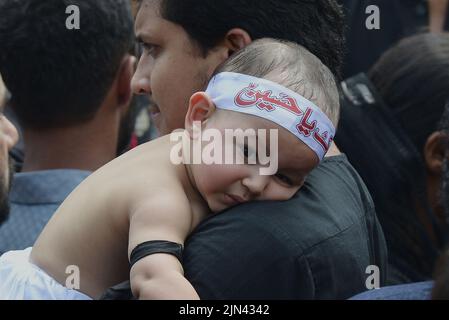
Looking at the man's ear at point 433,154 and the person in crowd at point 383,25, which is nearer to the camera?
the man's ear at point 433,154

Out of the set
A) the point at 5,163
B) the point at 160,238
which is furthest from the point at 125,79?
the point at 160,238

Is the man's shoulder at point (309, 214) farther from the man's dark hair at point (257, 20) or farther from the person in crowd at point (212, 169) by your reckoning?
the man's dark hair at point (257, 20)

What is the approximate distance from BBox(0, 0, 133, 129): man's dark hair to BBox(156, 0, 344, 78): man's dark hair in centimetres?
82

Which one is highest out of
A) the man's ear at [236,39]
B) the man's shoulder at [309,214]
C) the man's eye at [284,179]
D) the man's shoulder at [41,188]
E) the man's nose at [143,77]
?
the man's ear at [236,39]

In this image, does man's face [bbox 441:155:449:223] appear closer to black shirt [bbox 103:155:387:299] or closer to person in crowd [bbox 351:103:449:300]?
person in crowd [bbox 351:103:449:300]

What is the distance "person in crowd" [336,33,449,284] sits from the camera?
3.60 metres

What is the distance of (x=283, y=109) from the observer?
8.48 feet

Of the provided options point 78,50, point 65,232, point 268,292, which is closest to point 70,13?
point 78,50

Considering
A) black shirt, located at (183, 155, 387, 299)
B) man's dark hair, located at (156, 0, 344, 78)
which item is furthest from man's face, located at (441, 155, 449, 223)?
man's dark hair, located at (156, 0, 344, 78)

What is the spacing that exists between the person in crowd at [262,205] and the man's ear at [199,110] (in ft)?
0.70

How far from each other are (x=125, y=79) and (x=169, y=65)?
96 centimetres

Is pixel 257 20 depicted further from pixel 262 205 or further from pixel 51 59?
pixel 51 59

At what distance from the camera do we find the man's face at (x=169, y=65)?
290 centimetres

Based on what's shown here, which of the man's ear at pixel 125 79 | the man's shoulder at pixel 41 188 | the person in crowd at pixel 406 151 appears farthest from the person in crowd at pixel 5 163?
the person in crowd at pixel 406 151
